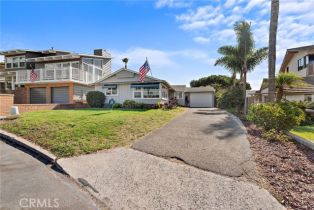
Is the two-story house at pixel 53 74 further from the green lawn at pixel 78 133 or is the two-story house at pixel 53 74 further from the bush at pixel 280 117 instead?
the bush at pixel 280 117

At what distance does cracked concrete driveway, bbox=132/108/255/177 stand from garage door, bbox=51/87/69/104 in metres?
17.7

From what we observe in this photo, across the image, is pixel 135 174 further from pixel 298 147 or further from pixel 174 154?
pixel 298 147

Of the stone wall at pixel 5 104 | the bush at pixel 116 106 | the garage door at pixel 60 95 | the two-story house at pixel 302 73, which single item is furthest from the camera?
the garage door at pixel 60 95

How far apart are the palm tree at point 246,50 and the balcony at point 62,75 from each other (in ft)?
57.9

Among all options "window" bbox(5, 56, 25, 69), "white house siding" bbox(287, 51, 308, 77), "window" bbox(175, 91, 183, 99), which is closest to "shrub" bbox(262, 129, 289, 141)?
"white house siding" bbox(287, 51, 308, 77)

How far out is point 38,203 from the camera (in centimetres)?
403

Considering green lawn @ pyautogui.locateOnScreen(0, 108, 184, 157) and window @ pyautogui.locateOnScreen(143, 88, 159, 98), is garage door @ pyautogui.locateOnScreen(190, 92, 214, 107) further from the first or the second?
green lawn @ pyautogui.locateOnScreen(0, 108, 184, 157)

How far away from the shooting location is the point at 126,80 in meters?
22.0

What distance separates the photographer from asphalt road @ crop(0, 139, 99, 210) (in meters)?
4.02

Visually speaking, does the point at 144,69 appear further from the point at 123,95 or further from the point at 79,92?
the point at 79,92

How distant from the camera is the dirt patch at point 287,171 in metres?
3.95

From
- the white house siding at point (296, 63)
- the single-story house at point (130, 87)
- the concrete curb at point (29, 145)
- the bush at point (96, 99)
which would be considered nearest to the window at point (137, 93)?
the single-story house at point (130, 87)

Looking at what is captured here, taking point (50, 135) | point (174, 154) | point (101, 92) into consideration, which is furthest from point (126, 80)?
point (174, 154)

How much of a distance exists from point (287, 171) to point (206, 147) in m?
2.43
